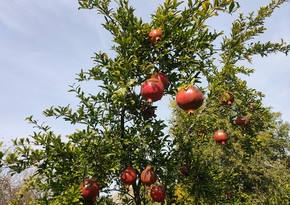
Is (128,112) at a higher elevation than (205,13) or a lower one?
lower

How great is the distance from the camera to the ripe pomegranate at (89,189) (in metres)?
2.97

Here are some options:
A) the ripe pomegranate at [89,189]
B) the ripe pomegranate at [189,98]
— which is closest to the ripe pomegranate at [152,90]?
the ripe pomegranate at [189,98]

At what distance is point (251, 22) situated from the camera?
4117 millimetres

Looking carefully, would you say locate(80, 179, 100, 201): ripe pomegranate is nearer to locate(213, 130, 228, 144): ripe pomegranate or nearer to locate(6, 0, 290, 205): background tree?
locate(6, 0, 290, 205): background tree

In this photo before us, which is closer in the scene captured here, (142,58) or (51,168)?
(51,168)

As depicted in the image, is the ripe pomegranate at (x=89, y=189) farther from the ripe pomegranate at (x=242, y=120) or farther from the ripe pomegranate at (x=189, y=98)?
the ripe pomegranate at (x=242, y=120)

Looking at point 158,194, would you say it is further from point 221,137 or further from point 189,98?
point 189,98

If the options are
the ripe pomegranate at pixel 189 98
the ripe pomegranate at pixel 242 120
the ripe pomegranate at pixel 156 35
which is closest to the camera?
the ripe pomegranate at pixel 189 98

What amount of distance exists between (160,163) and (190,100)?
155 centimetres

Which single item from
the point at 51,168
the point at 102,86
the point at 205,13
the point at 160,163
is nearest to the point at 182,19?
the point at 205,13

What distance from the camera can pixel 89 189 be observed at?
2982mm

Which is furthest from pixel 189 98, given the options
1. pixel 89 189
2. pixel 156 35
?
pixel 89 189

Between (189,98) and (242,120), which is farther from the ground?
(242,120)

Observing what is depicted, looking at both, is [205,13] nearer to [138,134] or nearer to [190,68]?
[190,68]
